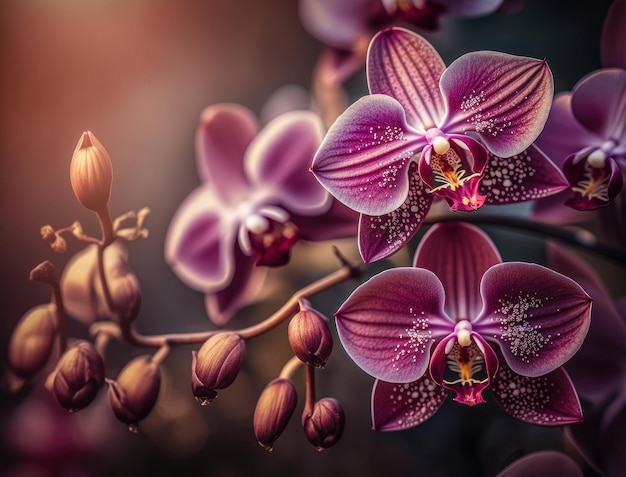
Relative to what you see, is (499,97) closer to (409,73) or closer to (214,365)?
(409,73)

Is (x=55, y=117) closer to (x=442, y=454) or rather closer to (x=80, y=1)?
(x=80, y=1)

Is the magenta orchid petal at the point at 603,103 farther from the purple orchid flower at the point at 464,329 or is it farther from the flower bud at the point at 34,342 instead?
the flower bud at the point at 34,342

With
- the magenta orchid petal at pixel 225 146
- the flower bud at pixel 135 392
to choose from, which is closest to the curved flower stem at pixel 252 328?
the flower bud at pixel 135 392

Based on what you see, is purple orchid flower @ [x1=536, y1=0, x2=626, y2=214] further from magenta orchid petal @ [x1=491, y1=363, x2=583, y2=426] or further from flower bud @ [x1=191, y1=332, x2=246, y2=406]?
flower bud @ [x1=191, y1=332, x2=246, y2=406]

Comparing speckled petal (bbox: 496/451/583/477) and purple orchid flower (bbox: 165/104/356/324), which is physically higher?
purple orchid flower (bbox: 165/104/356/324)

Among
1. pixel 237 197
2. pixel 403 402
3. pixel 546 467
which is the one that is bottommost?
pixel 546 467

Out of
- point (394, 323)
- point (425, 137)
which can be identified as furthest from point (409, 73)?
point (394, 323)

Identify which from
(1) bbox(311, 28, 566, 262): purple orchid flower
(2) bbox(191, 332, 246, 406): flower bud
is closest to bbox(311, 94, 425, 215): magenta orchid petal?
(1) bbox(311, 28, 566, 262): purple orchid flower
